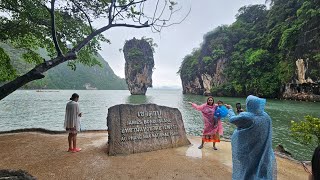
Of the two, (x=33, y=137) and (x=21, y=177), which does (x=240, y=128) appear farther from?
(x=33, y=137)

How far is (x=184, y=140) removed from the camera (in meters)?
6.88

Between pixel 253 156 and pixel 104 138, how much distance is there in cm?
538

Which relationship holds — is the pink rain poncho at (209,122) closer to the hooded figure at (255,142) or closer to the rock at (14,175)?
the hooded figure at (255,142)

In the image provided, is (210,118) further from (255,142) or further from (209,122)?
(255,142)

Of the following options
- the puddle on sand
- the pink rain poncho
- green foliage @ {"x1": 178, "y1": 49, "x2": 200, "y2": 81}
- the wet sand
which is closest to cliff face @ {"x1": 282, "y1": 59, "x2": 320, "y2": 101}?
the pink rain poncho

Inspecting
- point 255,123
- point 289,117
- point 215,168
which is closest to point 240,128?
point 255,123

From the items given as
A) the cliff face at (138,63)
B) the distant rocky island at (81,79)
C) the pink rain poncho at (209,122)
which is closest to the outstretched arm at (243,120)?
the pink rain poncho at (209,122)

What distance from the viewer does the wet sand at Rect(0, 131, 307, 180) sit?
14.7 ft

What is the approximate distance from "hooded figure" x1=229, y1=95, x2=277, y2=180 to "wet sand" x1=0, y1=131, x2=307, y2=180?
1.32 metres

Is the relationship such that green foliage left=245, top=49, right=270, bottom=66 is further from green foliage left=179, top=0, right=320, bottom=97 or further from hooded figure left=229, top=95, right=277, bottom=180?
hooded figure left=229, top=95, right=277, bottom=180

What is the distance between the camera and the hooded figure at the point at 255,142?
10.5 ft

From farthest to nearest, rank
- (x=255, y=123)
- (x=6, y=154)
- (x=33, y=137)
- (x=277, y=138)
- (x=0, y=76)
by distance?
(x=277, y=138) → (x=0, y=76) → (x=33, y=137) → (x=6, y=154) → (x=255, y=123)

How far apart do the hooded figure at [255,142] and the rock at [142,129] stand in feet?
10.6

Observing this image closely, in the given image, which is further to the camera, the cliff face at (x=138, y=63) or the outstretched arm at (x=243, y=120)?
the cliff face at (x=138, y=63)
